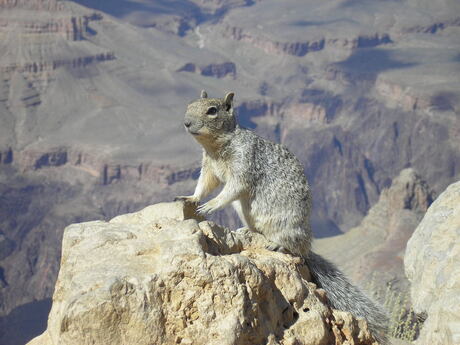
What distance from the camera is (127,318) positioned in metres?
8.45

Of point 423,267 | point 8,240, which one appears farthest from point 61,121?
point 423,267

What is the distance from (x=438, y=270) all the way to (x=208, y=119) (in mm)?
5201

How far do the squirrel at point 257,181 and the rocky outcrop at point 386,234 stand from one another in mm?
62383

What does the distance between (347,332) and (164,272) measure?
309 centimetres

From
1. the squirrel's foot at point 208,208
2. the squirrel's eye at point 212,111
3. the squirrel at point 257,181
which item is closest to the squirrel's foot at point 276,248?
the squirrel at point 257,181

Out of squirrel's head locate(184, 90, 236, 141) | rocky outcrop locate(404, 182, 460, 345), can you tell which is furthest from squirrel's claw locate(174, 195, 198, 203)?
rocky outcrop locate(404, 182, 460, 345)

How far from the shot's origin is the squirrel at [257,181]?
41.3ft

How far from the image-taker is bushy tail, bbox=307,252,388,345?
1142 centimetres

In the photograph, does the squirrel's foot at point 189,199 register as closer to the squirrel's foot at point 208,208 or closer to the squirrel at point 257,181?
the squirrel at point 257,181

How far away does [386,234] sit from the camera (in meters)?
87.6

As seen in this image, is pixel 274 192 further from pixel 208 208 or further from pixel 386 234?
pixel 386 234

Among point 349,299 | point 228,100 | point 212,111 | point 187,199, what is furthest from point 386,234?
point 349,299

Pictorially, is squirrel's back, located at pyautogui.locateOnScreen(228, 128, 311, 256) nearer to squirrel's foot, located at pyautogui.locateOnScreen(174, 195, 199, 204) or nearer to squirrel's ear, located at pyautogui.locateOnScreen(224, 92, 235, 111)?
squirrel's ear, located at pyautogui.locateOnScreen(224, 92, 235, 111)

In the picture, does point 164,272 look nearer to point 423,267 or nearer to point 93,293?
point 93,293
